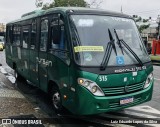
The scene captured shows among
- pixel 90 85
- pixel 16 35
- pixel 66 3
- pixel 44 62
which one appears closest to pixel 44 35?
pixel 44 62

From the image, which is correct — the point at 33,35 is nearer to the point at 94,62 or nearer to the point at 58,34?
→ the point at 58,34

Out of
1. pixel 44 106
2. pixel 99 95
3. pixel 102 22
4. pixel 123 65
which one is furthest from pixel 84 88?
pixel 44 106

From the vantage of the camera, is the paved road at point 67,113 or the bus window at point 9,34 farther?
the bus window at point 9,34

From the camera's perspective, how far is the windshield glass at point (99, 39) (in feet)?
19.2

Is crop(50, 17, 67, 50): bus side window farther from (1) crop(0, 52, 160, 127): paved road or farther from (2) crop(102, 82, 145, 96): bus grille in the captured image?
(1) crop(0, 52, 160, 127): paved road

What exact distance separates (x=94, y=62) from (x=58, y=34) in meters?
1.20

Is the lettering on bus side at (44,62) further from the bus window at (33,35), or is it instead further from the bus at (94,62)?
the bus window at (33,35)

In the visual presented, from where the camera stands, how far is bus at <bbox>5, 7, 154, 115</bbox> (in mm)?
5652

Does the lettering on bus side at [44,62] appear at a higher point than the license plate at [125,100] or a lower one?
higher

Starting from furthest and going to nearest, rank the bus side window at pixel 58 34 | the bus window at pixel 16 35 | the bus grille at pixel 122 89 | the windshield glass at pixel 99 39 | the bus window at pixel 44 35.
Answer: the bus window at pixel 16 35 < the bus window at pixel 44 35 < the bus side window at pixel 58 34 < the windshield glass at pixel 99 39 < the bus grille at pixel 122 89

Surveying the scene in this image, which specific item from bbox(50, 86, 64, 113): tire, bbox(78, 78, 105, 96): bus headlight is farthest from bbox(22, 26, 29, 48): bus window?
bbox(78, 78, 105, 96): bus headlight

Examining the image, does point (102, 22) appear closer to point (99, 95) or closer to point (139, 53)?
point (139, 53)

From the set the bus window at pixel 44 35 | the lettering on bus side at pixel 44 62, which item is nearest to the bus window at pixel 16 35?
the lettering on bus side at pixel 44 62

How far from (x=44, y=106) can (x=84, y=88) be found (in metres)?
2.62
